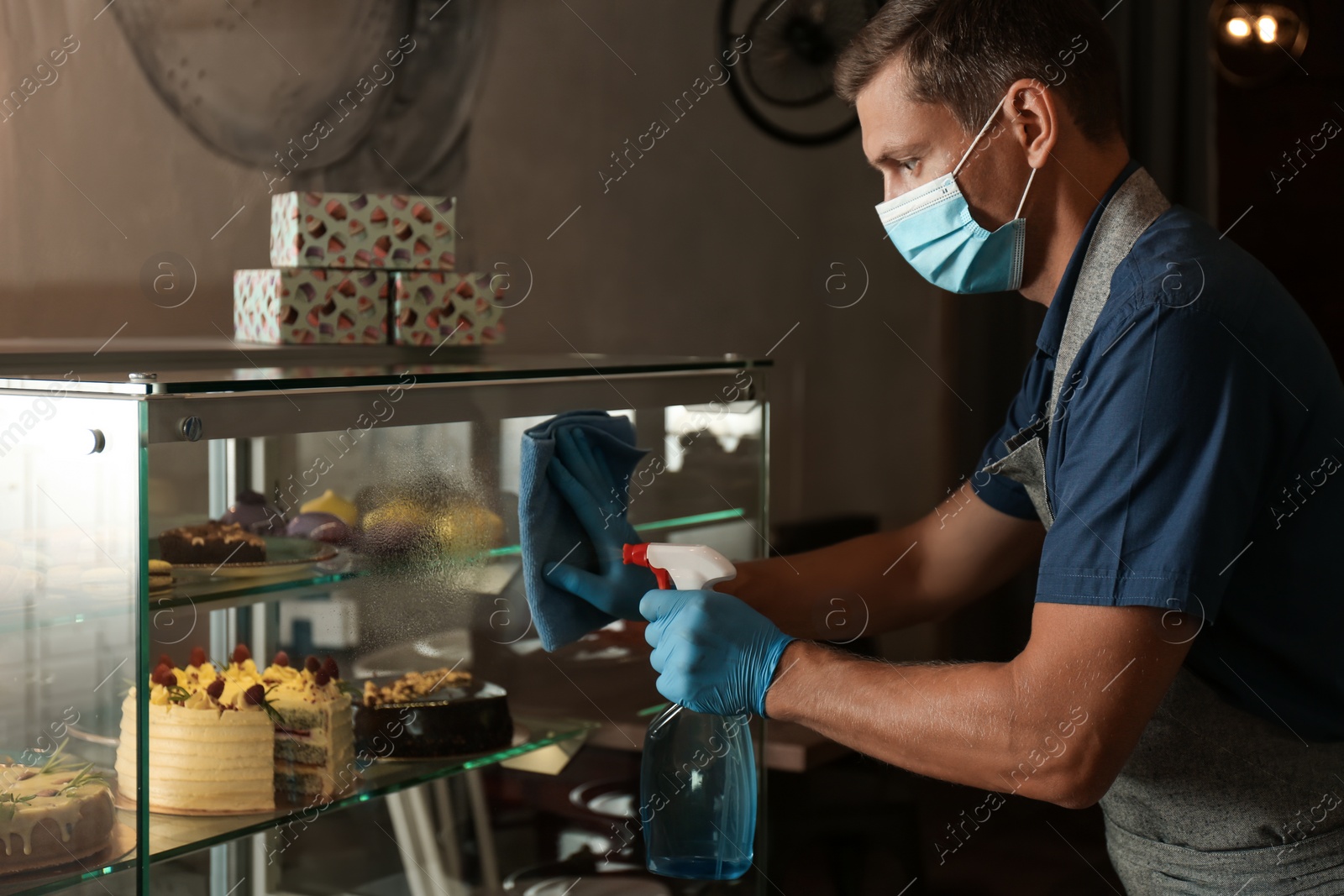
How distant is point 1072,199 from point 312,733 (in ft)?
3.55

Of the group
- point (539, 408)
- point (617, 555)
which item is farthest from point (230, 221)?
point (617, 555)

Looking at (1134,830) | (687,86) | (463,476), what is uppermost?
(687,86)

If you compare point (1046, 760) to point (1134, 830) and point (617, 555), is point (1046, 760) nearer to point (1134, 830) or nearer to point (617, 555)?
point (1134, 830)

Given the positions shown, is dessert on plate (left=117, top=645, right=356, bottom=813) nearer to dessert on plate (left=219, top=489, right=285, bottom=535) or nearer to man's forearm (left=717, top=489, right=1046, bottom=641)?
dessert on plate (left=219, top=489, right=285, bottom=535)

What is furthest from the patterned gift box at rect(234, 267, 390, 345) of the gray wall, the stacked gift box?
the gray wall

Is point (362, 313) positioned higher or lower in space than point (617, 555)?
higher

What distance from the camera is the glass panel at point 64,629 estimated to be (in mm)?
1090

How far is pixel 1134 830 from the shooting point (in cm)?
145

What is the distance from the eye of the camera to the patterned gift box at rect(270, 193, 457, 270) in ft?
5.11

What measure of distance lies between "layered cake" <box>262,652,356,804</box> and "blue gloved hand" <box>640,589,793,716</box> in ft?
1.30

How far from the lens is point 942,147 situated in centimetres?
142

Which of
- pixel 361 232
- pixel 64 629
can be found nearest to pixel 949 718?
pixel 64 629

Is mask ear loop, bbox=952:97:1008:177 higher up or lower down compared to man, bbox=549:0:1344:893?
higher up

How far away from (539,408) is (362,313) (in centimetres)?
31
